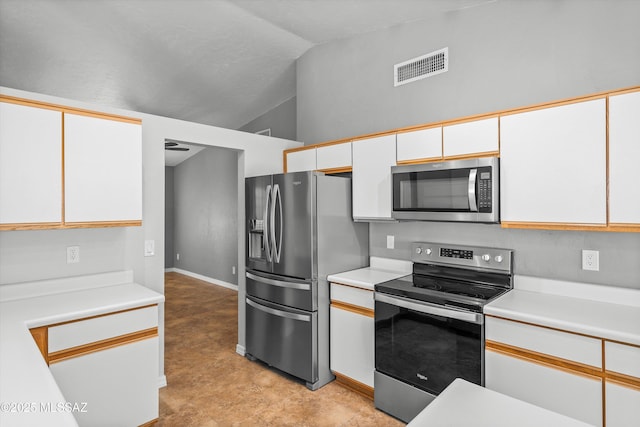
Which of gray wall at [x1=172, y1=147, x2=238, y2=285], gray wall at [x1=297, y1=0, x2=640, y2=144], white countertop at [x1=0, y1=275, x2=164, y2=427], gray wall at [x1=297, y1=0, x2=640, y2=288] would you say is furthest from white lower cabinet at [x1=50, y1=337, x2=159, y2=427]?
gray wall at [x1=172, y1=147, x2=238, y2=285]

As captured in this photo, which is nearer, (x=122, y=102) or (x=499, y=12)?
(x=499, y=12)

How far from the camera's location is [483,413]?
1.01m

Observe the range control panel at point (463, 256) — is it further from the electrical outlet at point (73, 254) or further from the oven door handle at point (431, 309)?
the electrical outlet at point (73, 254)

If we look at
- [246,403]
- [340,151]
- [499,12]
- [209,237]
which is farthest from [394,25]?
[209,237]

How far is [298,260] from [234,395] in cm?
117

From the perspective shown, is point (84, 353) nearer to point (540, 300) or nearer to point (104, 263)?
point (104, 263)

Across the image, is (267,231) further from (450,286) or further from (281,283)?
(450,286)

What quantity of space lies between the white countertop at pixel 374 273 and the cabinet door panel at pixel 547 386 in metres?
0.95

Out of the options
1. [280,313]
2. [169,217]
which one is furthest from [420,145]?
[169,217]

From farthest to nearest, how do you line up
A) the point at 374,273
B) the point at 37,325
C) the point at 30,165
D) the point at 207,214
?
1. the point at 207,214
2. the point at 374,273
3. the point at 30,165
4. the point at 37,325

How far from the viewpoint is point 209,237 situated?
23.4 feet

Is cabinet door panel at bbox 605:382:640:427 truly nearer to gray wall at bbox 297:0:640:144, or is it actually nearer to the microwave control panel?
the microwave control panel

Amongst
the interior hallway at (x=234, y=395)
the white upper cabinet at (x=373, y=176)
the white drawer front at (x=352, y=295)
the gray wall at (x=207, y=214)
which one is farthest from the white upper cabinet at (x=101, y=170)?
the gray wall at (x=207, y=214)

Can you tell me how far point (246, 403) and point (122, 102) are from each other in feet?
12.2
